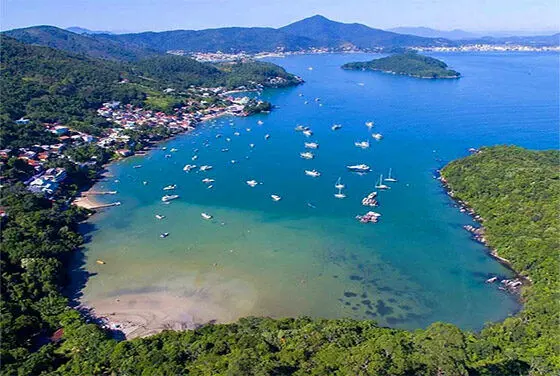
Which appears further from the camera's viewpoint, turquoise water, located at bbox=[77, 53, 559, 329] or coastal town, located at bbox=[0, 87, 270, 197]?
coastal town, located at bbox=[0, 87, 270, 197]

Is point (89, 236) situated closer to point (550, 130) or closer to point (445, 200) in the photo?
point (445, 200)

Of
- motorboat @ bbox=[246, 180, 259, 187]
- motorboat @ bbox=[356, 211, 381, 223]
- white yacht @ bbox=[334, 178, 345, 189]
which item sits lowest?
motorboat @ bbox=[356, 211, 381, 223]

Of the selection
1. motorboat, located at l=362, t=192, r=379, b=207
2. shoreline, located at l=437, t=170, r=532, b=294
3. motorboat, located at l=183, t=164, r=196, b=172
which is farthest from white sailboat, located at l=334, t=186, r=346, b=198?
motorboat, located at l=183, t=164, r=196, b=172

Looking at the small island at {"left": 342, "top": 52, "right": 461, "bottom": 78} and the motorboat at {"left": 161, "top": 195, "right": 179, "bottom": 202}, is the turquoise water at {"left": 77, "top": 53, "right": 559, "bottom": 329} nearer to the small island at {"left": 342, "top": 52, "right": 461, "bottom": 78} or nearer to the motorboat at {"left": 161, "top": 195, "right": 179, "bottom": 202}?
the motorboat at {"left": 161, "top": 195, "right": 179, "bottom": 202}

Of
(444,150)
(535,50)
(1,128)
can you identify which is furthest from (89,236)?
(535,50)

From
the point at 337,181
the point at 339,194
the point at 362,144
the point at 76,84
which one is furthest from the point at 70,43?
the point at 339,194

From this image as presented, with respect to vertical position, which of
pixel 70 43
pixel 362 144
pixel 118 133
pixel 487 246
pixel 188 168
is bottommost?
pixel 487 246

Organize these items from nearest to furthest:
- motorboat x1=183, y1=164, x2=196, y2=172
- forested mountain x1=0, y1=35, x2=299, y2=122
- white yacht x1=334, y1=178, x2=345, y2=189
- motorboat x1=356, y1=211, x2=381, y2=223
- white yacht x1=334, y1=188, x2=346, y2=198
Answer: motorboat x1=356, y1=211, x2=381, y2=223, white yacht x1=334, y1=188, x2=346, y2=198, white yacht x1=334, y1=178, x2=345, y2=189, motorboat x1=183, y1=164, x2=196, y2=172, forested mountain x1=0, y1=35, x2=299, y2=122

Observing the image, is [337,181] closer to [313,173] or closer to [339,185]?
[339,185]
